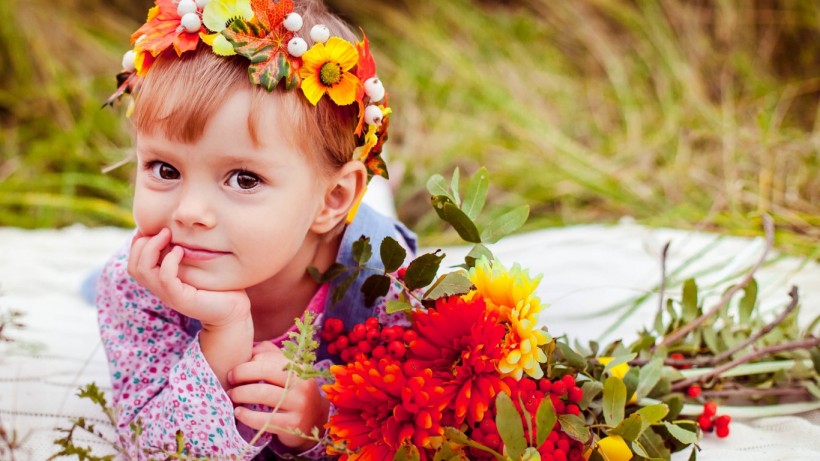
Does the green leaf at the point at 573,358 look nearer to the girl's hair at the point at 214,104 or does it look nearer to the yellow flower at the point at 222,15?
the girl's hair at the point at 214,104

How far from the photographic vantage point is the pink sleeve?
998 millimetres

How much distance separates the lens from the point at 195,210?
0.93m

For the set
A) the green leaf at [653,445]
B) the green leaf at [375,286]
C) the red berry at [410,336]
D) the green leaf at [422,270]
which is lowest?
the green leaf at [653,445]

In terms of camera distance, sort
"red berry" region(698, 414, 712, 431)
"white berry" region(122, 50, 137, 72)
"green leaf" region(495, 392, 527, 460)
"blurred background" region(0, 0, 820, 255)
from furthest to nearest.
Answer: "blurred background" region(0, 0, 820, 255), "red berry" region(698, 414, 712, 431), "white berry" region(122, 50, 137, 72), "green leaf" region(495, 392, 527, 460)

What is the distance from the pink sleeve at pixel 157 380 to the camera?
100 centimetres

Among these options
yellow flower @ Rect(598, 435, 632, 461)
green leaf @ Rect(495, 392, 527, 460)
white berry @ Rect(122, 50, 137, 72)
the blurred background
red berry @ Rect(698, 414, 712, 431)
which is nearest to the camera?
green leaf @ Rect(495, 392, 527, 460)

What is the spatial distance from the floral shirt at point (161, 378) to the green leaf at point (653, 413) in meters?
0.35

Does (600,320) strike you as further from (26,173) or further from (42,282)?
(26,173)

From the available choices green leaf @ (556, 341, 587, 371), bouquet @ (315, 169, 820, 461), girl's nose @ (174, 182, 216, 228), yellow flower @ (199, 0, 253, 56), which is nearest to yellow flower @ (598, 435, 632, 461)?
bouquet @ (315, 169, 820, 461)

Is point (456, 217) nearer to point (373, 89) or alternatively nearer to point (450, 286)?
point (450, 286)

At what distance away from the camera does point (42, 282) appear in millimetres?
1743

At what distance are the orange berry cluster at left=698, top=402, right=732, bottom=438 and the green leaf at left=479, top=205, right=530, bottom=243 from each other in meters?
0.42

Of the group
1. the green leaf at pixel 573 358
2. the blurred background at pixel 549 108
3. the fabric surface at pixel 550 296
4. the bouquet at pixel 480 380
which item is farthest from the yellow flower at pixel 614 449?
the blurred background at pixel 549 108

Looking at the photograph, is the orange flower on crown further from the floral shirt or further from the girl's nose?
the floral shirt
